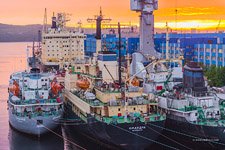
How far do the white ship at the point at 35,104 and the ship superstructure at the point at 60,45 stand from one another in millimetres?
18880

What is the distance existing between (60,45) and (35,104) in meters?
23.9

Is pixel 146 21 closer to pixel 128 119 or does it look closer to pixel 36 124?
pixel 36 124

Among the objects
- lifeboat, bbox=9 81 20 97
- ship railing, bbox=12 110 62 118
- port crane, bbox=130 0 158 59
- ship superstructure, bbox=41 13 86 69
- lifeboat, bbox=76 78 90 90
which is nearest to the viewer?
ship railing, bbox=12 110 62 118

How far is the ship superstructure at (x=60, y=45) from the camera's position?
51.9 metres

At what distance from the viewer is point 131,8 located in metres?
43.9

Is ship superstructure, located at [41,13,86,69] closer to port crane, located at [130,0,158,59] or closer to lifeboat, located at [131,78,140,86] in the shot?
port crane, located at [130,0,158,59]

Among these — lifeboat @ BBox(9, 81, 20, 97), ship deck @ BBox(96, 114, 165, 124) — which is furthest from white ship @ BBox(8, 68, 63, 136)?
ship deck @ BBox(96, 114, 165, 124)

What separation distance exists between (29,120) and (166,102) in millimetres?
8282

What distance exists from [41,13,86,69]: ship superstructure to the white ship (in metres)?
18.9

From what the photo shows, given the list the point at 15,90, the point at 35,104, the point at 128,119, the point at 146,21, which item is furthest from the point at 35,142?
the point at 146,21

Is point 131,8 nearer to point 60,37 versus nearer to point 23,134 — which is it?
point 60,37

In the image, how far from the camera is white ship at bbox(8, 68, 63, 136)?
2830 cm

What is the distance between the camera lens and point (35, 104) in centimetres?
2903

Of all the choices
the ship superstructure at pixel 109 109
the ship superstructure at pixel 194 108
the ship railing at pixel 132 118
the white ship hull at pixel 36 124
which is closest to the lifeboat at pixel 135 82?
the ship superstructure at pixel 109 109
